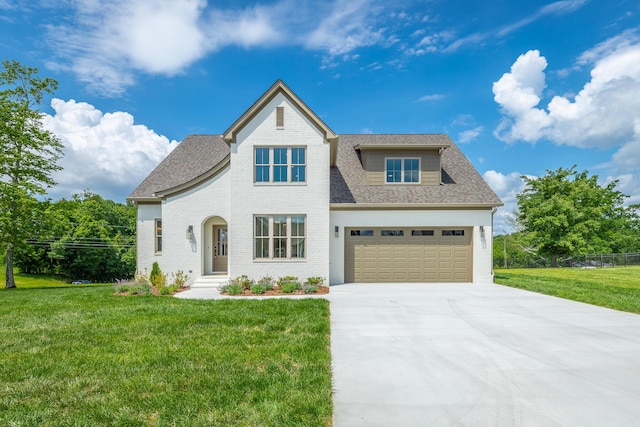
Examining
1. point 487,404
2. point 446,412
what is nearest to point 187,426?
point 446,412

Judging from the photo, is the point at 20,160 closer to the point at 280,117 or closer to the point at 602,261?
the point at 280,117

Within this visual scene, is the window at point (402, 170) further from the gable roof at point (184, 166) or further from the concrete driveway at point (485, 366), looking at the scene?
the concrete driveway at point (485, 366)

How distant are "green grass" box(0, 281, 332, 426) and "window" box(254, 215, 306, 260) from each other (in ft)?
18.0

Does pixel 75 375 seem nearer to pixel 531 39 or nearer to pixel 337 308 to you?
pixel 337 308

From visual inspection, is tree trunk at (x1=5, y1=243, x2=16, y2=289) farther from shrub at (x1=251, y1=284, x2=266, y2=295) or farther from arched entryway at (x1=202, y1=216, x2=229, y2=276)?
shrub at (x1=251, y1=284, x2=266, y2=295)

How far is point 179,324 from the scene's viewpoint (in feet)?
23.8

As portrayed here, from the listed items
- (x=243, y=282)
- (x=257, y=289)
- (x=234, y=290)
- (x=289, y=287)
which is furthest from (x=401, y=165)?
(x=234, y=290)

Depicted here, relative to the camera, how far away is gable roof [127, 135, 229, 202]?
1583cm

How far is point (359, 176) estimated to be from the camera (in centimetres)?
1675

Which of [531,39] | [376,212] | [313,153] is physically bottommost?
[376,212]

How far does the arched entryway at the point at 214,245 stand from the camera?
50.0 ft

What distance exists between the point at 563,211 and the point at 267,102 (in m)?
29.5

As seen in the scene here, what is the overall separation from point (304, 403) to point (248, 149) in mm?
11561

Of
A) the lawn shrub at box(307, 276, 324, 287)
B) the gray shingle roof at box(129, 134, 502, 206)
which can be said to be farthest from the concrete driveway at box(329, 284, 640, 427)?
the gray shingle roof at box(129, 134, 502, 206)
